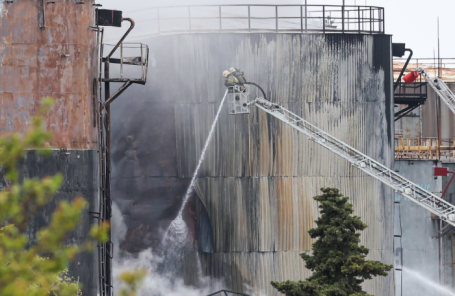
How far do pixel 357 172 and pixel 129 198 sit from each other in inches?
288

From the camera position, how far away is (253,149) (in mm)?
21109

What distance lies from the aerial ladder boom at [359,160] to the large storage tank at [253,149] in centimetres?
42

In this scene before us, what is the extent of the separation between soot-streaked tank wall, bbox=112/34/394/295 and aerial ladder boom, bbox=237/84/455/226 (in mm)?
433

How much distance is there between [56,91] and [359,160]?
33.0 ft

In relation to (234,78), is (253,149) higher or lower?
lower

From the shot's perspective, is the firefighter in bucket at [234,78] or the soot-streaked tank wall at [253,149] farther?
the soot-streaked tank wall at [253,149]

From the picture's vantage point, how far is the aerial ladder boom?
19500 mm

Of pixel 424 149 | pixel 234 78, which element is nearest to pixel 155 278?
pixel 234 78

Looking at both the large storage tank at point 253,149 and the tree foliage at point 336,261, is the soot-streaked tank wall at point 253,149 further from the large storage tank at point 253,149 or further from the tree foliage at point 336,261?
the tree foliage at point 336,261

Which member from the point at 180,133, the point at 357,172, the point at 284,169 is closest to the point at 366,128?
the point at 357,172

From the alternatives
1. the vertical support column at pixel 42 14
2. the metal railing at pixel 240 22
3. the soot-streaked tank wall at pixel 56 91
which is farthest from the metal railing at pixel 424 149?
the vertical support column at pixel 42 14

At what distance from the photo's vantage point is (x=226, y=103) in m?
21.0

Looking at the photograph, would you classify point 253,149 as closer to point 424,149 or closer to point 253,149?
point 253,149

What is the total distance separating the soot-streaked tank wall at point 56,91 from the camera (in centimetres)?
1491
